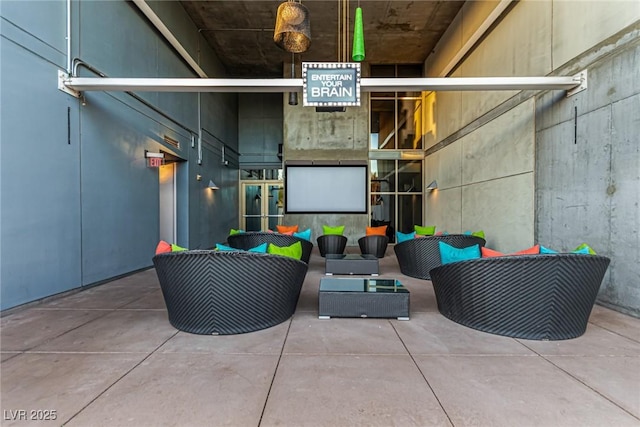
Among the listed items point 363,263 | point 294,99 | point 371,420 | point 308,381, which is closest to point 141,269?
point 363,263

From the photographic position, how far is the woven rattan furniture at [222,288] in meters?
2.47

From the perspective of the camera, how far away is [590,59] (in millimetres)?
3613

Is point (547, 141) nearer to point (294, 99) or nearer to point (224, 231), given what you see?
point (294, 99)

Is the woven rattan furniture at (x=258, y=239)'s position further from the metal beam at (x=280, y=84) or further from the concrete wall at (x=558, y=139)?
the concrete wall at (x=558, y=139)

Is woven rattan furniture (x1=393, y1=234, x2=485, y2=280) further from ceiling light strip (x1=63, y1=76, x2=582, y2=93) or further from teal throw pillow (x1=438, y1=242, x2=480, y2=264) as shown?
ceiling light strip (x1=63, y1=76, x2=582, y2=93)

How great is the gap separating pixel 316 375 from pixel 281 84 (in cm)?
342

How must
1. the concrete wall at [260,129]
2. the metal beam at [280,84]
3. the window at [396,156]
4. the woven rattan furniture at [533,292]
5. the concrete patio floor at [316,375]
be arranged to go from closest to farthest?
the concrete patio floor at [316,375]
the woven rattan furniture at [533,292]
the metal beam at [280,84]
the window at [396,156]
the concrete wall at [260,129]

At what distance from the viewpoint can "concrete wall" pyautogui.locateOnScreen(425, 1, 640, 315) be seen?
3.20 m

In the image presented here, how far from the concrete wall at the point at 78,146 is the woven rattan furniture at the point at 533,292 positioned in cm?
453

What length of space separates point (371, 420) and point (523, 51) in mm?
5835

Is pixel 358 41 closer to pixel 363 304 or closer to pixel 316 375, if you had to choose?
pixel 363 304

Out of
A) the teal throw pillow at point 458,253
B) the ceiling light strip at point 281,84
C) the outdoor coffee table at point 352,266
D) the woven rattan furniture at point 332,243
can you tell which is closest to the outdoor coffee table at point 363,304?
the teal throw pillow at point 458,253

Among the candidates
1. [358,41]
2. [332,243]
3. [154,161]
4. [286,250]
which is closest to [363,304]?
[286,250]

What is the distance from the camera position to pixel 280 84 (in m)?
3.94
